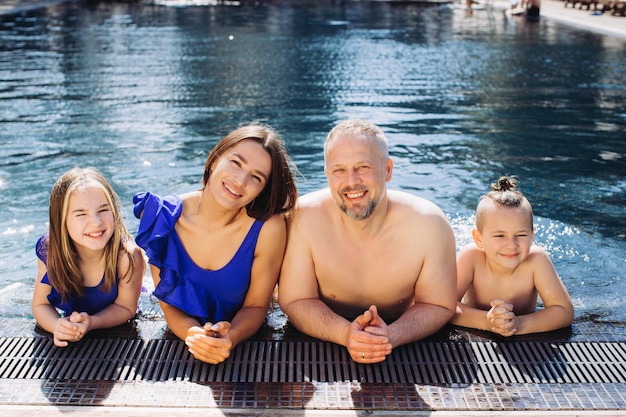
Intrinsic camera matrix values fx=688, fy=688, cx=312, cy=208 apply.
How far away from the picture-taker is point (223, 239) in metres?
3.61

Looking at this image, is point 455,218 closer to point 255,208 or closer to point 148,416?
point 255,208

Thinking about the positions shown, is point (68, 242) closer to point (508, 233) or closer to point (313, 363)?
point (313, 363)

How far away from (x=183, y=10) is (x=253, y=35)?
9.10m

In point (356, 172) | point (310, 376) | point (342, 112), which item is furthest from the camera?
point (342, 112)

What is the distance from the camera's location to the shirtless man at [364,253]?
335 cm

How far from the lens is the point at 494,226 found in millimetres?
3777

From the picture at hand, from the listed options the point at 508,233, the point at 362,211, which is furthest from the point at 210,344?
the point at 508,233

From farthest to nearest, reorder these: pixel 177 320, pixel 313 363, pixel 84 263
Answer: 1. pixel 84 263
2. pixel 177 320
3. pixel 313 363

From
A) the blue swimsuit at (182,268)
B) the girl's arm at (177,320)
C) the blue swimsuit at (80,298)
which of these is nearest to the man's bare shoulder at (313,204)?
the blue swimsuit at (182,268)

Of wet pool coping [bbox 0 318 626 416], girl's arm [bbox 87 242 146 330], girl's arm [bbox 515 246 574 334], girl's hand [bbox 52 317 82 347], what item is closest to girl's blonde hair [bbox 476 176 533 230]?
girl's arm [bbox 515 246 574 334]

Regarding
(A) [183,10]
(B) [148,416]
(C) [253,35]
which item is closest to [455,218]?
(B) [148,416]

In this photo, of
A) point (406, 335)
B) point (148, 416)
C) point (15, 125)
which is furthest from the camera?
point (15, 125)

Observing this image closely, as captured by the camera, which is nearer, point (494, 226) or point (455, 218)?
point (494, 226)

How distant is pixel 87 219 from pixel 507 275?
231 cm
